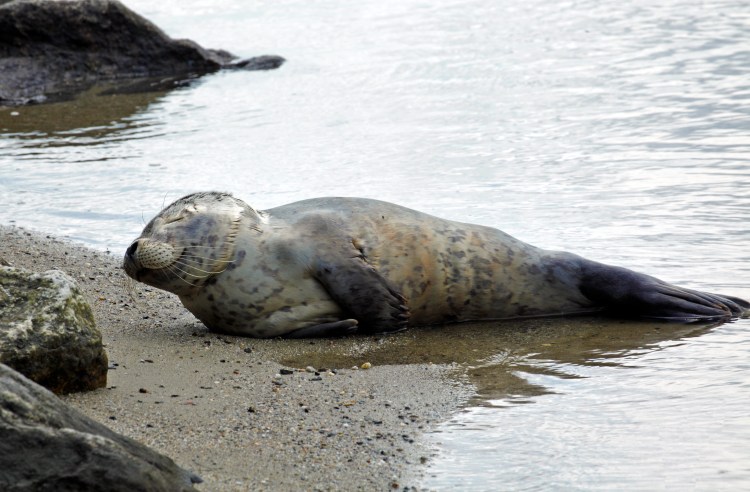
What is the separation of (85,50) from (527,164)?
7254mm

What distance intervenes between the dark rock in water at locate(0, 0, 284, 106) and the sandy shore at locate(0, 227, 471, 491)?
26.7ft

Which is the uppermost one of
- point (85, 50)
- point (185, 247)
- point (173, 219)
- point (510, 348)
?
point (85, 50)

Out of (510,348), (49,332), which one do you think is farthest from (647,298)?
(49,332)

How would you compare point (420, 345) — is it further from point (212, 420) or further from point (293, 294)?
point (212, 420)

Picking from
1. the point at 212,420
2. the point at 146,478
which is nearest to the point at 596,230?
the point at 212,420

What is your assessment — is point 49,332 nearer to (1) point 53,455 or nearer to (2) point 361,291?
(1) point 53,455

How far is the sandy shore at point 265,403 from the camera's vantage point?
144 inches

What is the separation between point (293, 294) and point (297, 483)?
6.86ft

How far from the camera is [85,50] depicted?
46.1 feet

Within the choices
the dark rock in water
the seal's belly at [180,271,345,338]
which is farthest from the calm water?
the seal's belly at [180,271,345,338]

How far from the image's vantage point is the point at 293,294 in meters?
5.55

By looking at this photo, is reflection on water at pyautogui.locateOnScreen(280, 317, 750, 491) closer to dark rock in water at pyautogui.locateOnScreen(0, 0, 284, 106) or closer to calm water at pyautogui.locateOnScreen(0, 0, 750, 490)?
calm water at pyautogui.locateOnScreen(0, 0, 750, 490)

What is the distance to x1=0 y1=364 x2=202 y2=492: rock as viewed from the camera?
2797mm

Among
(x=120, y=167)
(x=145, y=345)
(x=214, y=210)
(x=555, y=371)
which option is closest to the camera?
(x=555, y=371)
